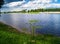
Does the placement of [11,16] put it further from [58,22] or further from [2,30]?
[58,22]

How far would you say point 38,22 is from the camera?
1899 millimetres

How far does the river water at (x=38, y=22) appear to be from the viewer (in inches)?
73.2

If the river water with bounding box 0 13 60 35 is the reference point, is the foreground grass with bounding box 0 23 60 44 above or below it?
below

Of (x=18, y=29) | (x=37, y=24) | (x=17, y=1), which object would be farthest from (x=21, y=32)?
(x=17, y=1)

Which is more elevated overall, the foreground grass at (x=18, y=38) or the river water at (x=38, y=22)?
the river water at (x=38, y=22)

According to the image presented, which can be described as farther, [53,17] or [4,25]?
[4,25]

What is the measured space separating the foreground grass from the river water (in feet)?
0.17

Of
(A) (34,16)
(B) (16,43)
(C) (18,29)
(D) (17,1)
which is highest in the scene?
(D) (17,1)

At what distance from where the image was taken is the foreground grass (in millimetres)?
1828

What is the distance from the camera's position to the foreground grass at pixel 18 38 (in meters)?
1.83

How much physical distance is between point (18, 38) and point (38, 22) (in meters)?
0.28

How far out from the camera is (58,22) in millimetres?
1859

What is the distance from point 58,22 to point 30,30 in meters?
0.32

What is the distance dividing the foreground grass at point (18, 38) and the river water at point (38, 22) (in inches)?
2.1
